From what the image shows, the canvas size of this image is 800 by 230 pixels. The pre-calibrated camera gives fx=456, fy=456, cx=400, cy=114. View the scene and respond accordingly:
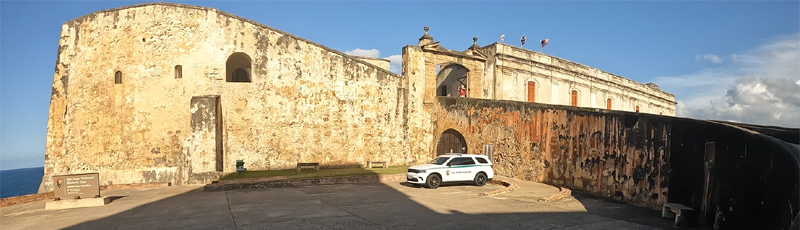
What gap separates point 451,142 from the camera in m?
24.2

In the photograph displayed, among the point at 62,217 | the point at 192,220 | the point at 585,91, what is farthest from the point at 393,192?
the point at 585,91

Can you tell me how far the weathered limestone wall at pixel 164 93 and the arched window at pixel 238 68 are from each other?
1.58 m

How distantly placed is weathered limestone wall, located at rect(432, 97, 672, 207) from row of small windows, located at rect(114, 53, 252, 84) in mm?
10136

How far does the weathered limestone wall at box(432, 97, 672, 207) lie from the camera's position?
1297 centimetres

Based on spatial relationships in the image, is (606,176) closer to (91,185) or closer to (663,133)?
(663,133)

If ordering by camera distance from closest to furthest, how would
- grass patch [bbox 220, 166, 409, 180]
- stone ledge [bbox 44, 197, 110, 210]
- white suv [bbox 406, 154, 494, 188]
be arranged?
stone ledge [bbox 44, 197, 110, 210]
white suv [bbox 406, 154, 494, 188]
grass patch [bbox 220, 166, 409, 180]

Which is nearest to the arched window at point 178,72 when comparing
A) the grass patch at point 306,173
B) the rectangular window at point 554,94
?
the grass patch at point 306,173

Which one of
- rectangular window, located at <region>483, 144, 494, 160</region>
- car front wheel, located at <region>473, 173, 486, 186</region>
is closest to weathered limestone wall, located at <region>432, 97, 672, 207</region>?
rectangular window, located at <region>483, 144, 494, 160</region>

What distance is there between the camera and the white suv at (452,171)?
55.3ft

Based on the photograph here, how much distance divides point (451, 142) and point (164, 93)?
13975 millimetres

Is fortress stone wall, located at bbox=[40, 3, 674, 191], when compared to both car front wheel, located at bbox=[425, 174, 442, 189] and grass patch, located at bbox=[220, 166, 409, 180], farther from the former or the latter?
car front wheel, located at bbox=[425, 174, 442, 189]

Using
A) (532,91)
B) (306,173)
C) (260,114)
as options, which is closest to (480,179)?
(306,173)

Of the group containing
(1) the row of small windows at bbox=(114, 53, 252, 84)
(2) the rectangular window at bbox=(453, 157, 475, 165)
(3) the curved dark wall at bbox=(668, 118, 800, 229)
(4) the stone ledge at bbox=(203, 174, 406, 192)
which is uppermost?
(1) the row of small windows at bbox=(114, 53, 252, 84)

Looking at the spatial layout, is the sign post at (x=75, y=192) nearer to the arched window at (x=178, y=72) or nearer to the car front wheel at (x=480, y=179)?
the arched window at (x=178, y=72)
